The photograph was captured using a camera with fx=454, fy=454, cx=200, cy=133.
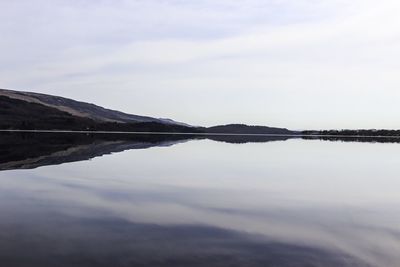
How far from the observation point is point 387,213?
16219 mm

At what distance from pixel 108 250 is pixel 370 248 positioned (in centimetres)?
626

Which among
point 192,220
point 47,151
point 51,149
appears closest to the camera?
point 192,220

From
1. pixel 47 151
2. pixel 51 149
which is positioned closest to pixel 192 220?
pixel 47 151

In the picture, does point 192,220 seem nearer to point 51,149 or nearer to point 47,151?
point 47,151

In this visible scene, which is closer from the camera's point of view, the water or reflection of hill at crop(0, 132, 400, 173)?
the water

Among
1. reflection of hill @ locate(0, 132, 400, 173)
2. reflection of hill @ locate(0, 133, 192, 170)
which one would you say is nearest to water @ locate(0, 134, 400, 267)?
reflection of hill @ locate(0, 133, 192, 170)

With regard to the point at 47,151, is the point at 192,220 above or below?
below

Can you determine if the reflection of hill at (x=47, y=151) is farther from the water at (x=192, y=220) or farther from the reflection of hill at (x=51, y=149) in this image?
the water at (x=192, y=220)

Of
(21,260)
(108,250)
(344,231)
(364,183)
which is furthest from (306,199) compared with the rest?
(21,260)

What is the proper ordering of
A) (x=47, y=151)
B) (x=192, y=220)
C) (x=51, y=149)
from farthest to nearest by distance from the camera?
(x=51, y=149)
(x=47, y=151)
(x=192, y=220)

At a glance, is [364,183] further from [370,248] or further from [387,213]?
[370,248]

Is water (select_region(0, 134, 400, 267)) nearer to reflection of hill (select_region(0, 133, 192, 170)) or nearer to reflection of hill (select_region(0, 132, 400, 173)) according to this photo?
reflection of hill (select_region(0, 133, 192, 170))

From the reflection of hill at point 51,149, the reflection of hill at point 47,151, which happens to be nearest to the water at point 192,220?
the reflection of hill at point 47,151

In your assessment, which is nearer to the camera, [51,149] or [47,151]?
[47,151]
